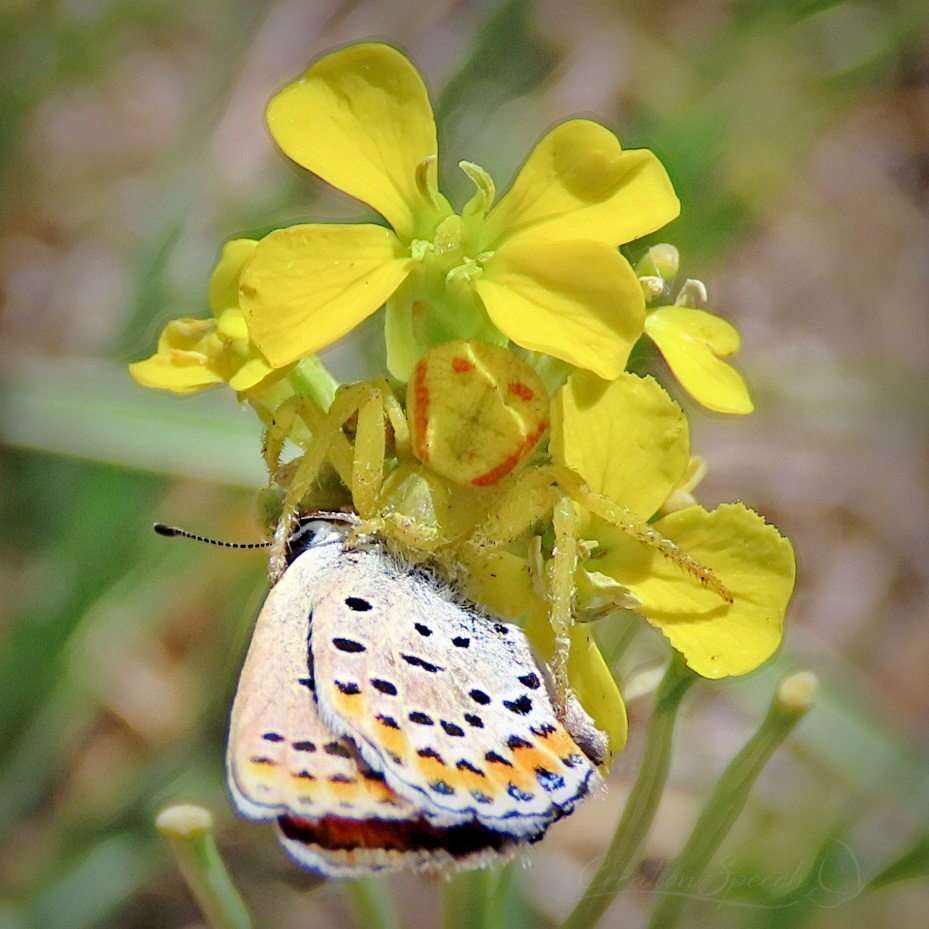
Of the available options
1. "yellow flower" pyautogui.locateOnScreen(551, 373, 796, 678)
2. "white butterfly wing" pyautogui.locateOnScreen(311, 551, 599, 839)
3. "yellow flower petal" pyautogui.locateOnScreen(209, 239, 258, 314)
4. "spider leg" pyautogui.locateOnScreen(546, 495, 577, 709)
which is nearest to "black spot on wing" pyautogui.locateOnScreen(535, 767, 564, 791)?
"white butterfly wing" pyautogui.locateOnScreen(311, 551, 599, 839)

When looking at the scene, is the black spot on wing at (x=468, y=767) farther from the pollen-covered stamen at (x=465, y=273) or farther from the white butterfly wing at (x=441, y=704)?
the pollen-covered stamen at (x=465, y=273)

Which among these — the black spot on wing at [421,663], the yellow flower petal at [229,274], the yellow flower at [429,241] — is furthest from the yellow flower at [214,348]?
the black spot on wing at [421,663]

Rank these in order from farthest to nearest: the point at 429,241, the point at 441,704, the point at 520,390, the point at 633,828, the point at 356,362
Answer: the point at 356,362
the point at 633,828
the point at 429,241
the point at 520,390
the point at 441,704

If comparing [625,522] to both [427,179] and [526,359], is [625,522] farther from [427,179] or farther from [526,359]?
[427,179]

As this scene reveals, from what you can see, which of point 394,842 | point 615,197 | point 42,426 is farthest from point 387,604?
point 42,426

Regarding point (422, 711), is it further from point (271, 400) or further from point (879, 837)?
point (879, 837)

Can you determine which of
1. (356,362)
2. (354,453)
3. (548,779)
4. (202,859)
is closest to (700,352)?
(354,453)

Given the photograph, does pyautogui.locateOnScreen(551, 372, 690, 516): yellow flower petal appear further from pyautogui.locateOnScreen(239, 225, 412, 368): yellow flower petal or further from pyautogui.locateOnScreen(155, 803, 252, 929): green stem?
pyautogui.locateOnScreen(155, 803, 252, 929): green stem
